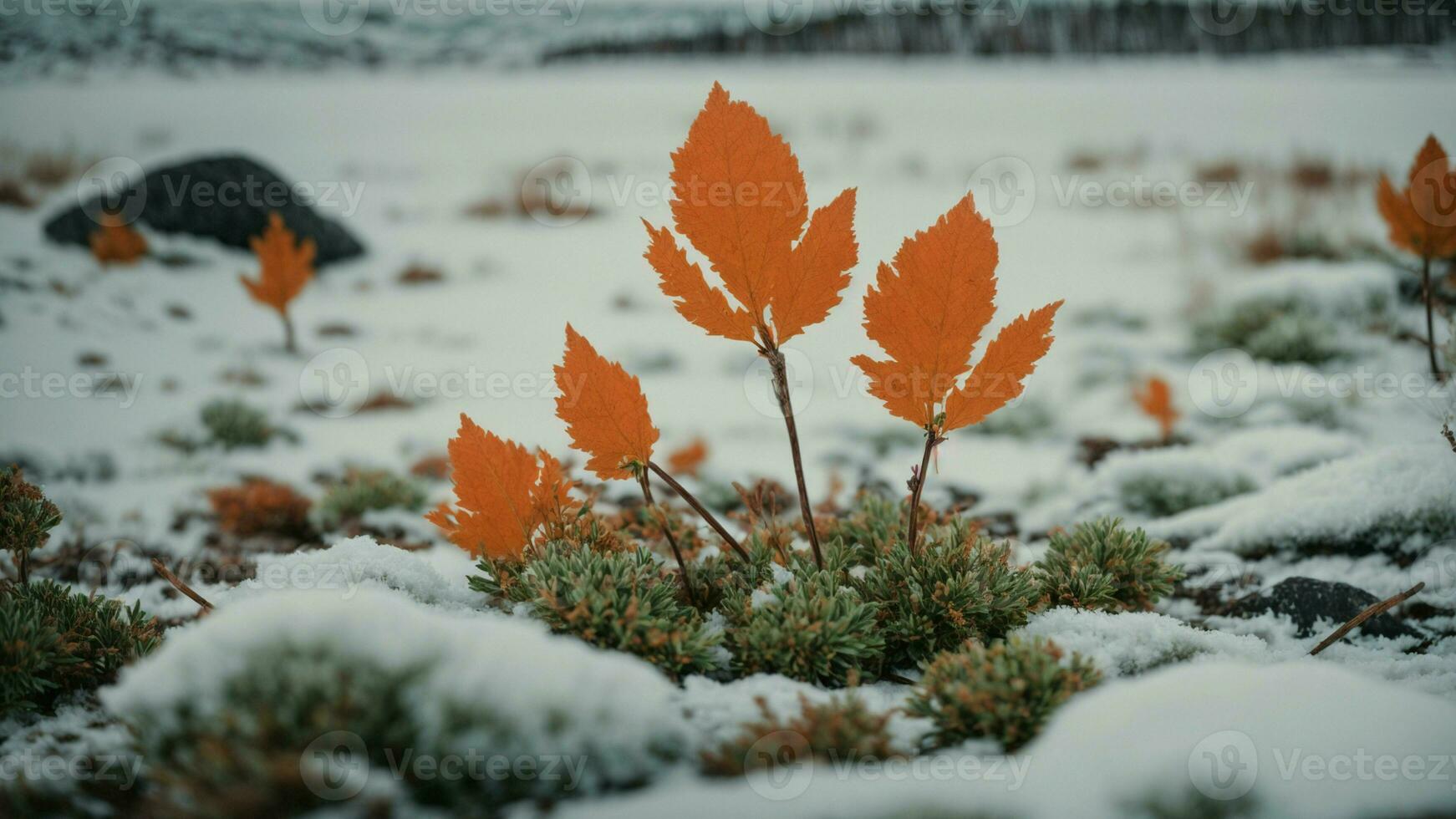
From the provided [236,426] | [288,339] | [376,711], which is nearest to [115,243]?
[288,339]

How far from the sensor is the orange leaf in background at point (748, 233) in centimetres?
168

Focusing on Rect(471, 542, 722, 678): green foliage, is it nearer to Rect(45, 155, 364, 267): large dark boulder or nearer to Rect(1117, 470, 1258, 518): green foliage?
Rect(1117, 470, 1258, 518): green foliage

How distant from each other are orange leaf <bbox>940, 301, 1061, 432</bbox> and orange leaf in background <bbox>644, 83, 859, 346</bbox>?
41 cm

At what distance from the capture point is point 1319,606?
2.43 m

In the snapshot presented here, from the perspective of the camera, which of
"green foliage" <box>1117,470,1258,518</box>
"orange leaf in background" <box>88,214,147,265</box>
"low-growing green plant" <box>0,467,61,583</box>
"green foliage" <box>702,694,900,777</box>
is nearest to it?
"green foliage" <box>702,694,900,777</box>

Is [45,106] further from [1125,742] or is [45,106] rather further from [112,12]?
[1125,742]

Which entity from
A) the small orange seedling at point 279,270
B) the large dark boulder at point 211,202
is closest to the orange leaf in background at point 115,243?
the large dark boulder at point 211,202

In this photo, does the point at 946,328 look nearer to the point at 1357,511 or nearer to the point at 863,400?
the point at 1357,511

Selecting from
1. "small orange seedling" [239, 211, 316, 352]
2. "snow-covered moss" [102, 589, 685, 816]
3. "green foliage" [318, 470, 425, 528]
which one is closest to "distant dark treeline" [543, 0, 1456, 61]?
"green foliage" [318, 470, 425, 528]

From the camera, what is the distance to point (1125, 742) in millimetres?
1291

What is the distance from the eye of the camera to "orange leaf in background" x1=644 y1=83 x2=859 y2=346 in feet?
5.52

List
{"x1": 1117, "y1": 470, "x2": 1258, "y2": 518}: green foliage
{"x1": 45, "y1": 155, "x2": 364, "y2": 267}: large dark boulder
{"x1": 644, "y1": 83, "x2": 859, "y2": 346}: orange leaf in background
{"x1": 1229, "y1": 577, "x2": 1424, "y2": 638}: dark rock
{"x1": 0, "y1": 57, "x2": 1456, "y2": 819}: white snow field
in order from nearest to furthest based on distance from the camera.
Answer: {"x1": 0, "y1": 57, "x2": 1456, "y2": 819}: white snow field, {"x1": 644, "y1": 83, "x2": 859, "y2": 346}: orange leaf in background, {"x1": 1229, "y1": 577, "x2": 1424, "y2": 638}: dark rock, {"x1": 1117, "y1": 470, "x2": 1258, "y2": 518}: green foliage, {"x1": 45, "y1": 155, "x2": 364, "y2": 267}: large dark boulder

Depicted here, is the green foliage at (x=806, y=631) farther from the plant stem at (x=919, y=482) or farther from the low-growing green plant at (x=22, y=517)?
the low-growing green plant at (x=22, y=517)

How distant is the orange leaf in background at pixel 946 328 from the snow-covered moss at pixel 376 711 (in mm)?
1003
